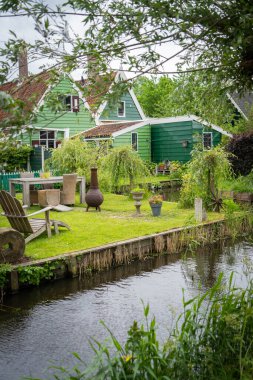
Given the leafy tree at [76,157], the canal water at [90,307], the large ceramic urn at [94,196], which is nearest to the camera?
the canal water at [90,307]

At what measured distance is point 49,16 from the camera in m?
3.75

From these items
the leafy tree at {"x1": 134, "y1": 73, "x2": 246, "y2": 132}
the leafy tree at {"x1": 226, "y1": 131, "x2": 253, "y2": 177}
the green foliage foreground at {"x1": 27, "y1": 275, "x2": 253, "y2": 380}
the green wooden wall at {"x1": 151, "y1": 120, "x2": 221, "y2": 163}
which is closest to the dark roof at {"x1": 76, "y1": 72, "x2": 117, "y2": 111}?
the leafy tree at {"x1": 134, "y1": 73, "x2": 246, "y2": 132}

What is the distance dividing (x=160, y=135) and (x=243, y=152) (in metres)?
9.06

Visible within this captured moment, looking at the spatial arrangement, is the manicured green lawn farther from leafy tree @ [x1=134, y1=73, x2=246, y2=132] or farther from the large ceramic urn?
leafy tree @ [x1=134, y1=73, x2=246, y2=132]

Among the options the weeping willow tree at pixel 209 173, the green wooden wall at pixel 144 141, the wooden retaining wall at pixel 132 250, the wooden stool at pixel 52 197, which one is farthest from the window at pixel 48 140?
the wooden retaining wall at pixel 132 250

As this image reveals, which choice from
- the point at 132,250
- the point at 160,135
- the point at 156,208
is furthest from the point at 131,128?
the point at 132,250

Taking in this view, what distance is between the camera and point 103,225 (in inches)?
478

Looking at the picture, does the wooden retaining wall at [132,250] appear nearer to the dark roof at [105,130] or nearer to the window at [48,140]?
the dark roof at [105,130]

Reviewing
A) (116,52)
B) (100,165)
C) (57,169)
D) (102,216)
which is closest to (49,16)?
(116,52)

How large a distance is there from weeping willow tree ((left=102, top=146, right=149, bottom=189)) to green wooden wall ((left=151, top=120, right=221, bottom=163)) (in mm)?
9324

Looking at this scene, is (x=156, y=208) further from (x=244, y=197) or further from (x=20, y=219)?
(x=20, y=219)

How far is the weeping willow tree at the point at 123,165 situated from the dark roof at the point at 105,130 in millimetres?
7779

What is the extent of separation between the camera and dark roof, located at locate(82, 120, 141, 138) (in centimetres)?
2549

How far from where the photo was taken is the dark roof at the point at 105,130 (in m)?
25.5
